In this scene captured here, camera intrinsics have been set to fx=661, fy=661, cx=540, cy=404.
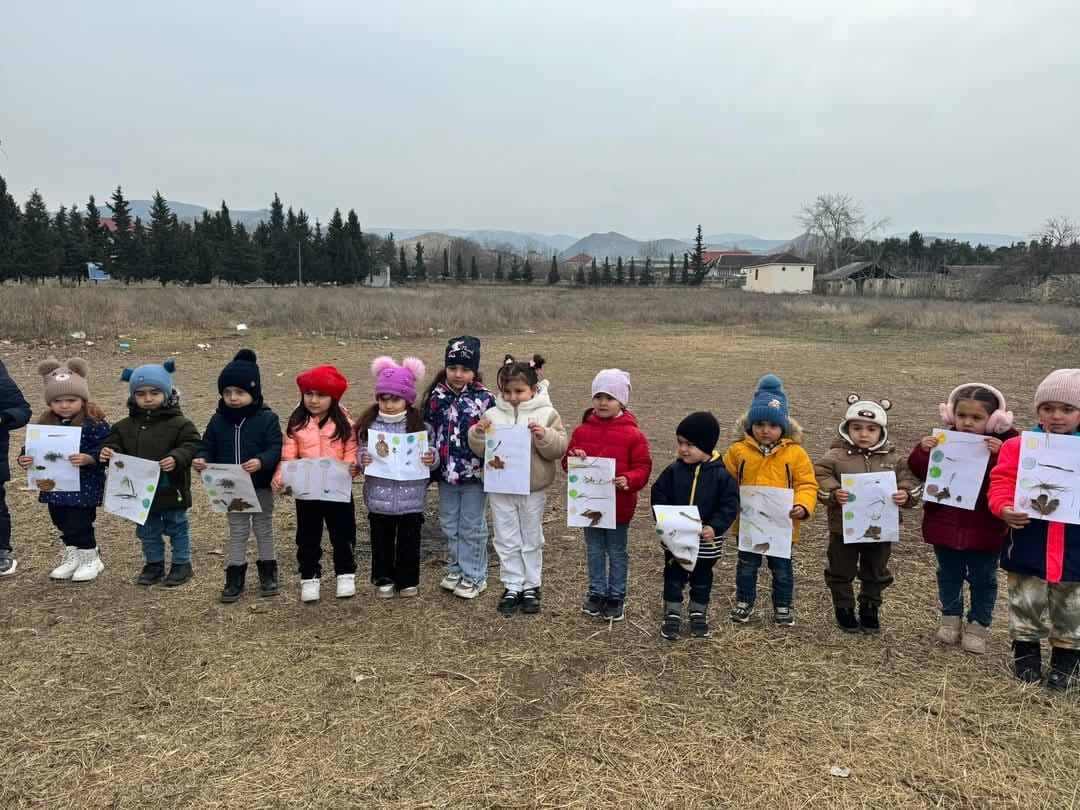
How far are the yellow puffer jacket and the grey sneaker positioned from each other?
16.9ft

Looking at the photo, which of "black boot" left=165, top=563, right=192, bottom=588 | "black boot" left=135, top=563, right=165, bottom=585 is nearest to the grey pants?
"black boot" left=165, top=563, right=192, bottom=588

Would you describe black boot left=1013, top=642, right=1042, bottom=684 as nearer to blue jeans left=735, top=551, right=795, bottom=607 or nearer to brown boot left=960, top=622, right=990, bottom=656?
brown boot left=960, top=622, right=990, bottom=656

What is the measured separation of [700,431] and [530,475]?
1.12 metres

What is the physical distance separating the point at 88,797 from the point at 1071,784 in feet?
13.6

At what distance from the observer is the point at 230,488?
4340mm

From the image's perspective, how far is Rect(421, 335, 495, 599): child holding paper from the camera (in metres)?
4.44

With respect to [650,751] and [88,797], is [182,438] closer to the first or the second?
[88,797]

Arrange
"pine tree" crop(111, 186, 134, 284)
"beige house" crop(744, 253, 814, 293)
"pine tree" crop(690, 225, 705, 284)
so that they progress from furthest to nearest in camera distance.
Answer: "pine tree" crop(690, 225, 705, 284), "beige house" crop(744, 253, 814, 293), "pine tree" crop(111, 186, 134, 284)

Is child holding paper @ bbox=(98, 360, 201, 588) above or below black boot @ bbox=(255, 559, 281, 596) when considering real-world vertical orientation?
above

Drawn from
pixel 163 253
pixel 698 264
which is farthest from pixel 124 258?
pixel 698 264

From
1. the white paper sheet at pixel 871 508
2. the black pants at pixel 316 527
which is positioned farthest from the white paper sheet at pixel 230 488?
the white paper sheet at pixel 871 508

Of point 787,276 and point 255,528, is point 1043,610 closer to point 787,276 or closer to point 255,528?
point 255,528

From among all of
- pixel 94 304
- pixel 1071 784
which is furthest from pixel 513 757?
pixel 94 304

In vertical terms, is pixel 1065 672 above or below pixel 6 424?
below
